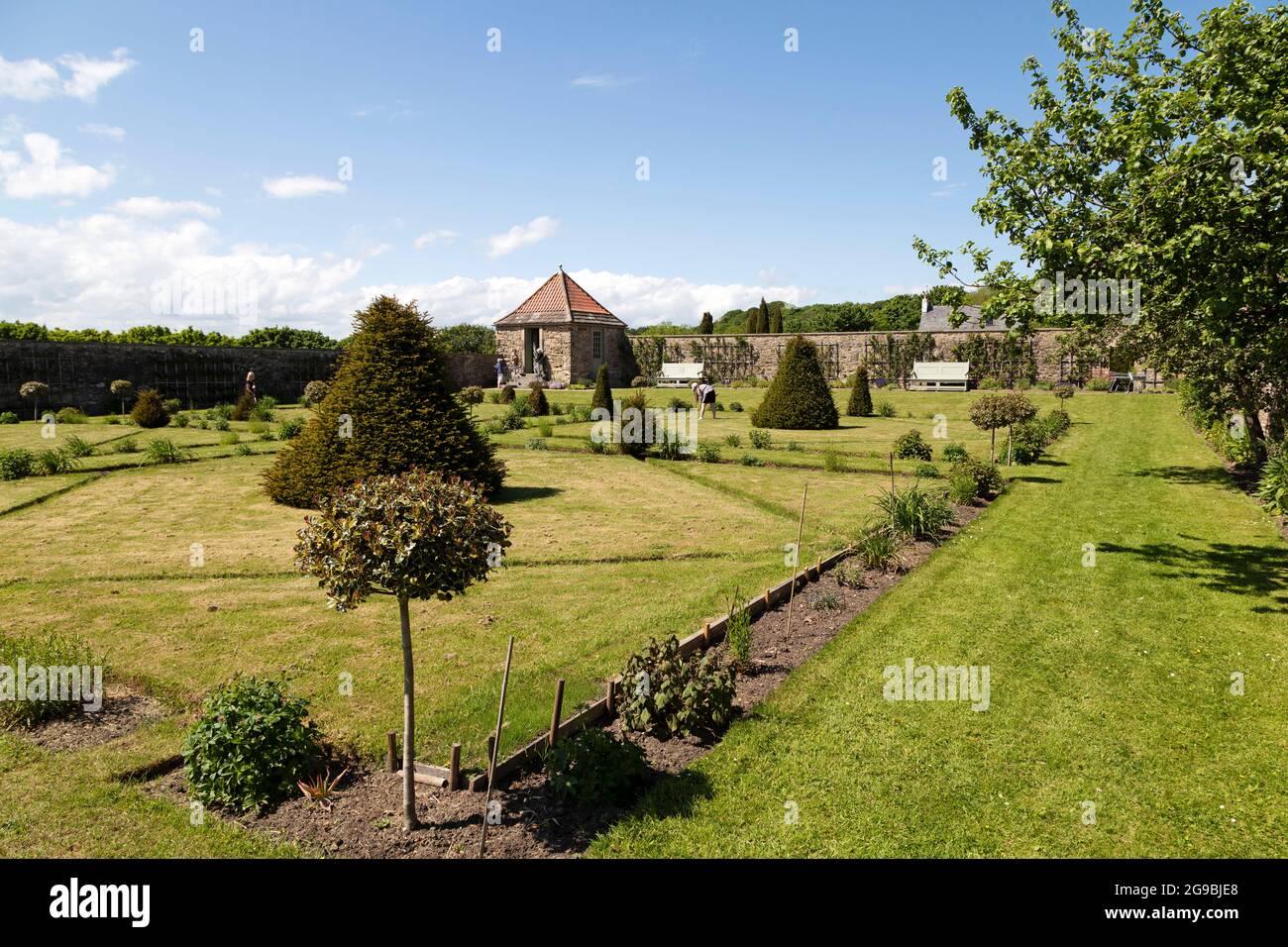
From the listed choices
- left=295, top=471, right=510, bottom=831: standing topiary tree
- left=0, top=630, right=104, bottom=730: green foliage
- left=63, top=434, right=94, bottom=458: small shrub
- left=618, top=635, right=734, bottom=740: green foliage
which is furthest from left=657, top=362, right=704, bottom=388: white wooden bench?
left=295, top=471, right=510, bottom=831: standing topiary tree

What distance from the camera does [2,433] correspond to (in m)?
22.2

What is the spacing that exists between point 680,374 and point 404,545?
137ft

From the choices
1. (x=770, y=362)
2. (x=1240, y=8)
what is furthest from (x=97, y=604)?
(x=770, y=362)

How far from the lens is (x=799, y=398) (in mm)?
26188

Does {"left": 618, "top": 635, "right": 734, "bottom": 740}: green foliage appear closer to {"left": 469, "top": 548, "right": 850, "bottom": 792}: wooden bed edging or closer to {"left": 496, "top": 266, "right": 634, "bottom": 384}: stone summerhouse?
{"left": 469, "top": 548, "right": 850, "bottom": 792}: wooden bed edging

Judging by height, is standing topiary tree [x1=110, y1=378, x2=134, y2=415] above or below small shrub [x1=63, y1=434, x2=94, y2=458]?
above

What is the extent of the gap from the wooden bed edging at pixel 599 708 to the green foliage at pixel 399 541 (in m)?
1.18

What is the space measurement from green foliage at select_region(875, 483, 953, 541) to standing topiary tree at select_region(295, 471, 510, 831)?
27.9ft

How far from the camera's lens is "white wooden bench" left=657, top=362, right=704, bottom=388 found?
45156 millimetres

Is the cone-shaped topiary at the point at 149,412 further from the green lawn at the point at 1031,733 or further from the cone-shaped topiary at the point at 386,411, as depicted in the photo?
the green lawn at the point at 1031,733

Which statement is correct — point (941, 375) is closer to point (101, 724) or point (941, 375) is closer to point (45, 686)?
point (101, 724)
